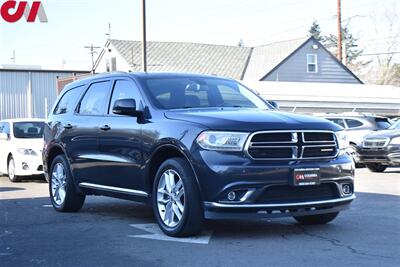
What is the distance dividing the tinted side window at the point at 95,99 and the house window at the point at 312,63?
33.1 meters

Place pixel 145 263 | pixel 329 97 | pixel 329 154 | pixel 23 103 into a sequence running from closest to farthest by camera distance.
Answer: pixel 145 263
pixel 329 154
pixel 329 97
pixel 23 103

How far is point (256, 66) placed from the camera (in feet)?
133

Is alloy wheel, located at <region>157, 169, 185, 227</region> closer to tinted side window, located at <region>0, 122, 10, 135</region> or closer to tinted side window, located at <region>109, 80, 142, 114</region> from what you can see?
tinted side window, located at <region>109, 80, 142, 114</region>

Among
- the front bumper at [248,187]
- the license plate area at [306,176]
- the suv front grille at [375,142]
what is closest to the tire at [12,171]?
the suv front grille at [375,142]

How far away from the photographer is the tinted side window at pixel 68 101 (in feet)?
30.8

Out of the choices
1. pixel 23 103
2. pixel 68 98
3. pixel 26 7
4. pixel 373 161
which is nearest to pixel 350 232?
pixel 68 98

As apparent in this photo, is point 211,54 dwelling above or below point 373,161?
above

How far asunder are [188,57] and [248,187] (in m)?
34.7

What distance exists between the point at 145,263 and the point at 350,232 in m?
2.58

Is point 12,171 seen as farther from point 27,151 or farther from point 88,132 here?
point 88,132

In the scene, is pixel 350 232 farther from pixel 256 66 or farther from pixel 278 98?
pixel 256 66

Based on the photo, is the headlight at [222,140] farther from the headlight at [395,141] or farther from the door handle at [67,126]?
the headlight at [395,141]

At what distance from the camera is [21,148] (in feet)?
49.8

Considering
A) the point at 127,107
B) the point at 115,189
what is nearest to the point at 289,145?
the point at 127,107
